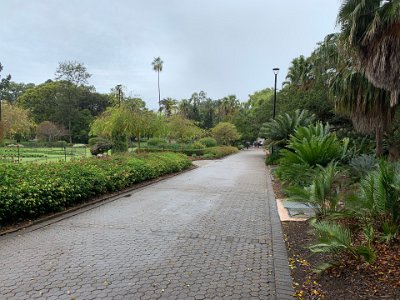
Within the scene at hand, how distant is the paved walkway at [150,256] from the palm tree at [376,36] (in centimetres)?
456

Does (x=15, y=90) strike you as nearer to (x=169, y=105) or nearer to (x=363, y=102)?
(x=169, y=105)

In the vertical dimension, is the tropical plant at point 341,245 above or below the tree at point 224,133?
below

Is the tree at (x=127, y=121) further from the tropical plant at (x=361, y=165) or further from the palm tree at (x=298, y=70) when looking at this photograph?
the palm tree at (x=298, y=70)

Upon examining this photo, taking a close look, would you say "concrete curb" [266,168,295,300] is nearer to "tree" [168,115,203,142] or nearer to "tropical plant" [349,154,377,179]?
"tropical plant" [349,154,377,179]

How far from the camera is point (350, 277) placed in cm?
393

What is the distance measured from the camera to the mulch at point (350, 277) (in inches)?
140

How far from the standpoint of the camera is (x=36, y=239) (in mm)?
5949

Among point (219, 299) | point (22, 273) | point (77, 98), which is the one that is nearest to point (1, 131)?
point (22, 273)

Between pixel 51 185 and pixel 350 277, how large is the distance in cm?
608

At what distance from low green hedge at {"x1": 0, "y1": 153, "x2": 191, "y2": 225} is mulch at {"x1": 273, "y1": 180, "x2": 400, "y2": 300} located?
199 inches

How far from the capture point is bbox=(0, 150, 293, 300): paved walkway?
395 cm

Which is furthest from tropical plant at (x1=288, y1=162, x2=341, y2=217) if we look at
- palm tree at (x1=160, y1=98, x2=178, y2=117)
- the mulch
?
palm tree at (x1=160, y1=98, x2=178, y2=117)

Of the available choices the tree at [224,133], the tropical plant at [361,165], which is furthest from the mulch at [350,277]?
the tree at [224,133]

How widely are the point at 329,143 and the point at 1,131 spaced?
97.4 feet
